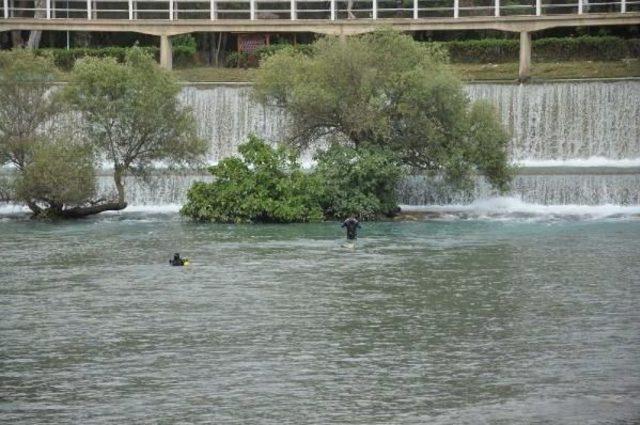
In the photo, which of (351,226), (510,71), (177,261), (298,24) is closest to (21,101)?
(351,226)

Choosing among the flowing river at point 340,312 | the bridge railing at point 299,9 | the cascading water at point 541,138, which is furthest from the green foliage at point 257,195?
the bridge railing at point 299,9

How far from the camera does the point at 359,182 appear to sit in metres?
54.6

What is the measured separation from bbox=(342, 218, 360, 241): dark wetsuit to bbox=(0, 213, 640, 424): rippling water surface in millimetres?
673

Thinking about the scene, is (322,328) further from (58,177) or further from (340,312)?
(58,177)

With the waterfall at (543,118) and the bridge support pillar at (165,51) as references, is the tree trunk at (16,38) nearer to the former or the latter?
the bridge support pillar at (165,51)

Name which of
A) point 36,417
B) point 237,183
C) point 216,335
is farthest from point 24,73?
point 36,417

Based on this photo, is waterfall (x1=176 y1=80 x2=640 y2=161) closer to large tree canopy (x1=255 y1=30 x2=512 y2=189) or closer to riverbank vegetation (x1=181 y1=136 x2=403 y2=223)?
large tree canopy (x1=255 y1=30 x2=512 y2=189)

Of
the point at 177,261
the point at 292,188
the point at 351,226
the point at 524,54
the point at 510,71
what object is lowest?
the point at 177,261

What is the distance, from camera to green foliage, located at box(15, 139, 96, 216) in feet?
176

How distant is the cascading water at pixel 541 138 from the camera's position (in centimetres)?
5650

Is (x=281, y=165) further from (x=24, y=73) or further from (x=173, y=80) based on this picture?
(x=24, y=73)

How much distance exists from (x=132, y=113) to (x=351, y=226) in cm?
1298

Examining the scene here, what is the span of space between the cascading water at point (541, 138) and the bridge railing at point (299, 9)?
21.1 ft

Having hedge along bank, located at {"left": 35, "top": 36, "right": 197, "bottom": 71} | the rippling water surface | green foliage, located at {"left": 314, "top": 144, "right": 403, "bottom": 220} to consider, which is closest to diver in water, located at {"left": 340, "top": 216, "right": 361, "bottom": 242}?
the rippling water surface
